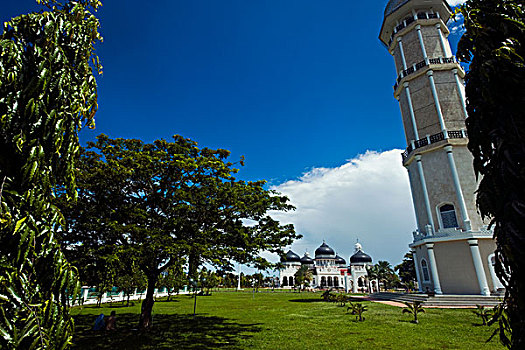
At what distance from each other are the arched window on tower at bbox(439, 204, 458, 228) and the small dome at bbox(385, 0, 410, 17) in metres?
20.7

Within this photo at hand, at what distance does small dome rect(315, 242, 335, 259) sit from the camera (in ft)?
242

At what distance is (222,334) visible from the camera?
12711 mm

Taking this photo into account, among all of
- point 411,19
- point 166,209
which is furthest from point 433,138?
point 166,209

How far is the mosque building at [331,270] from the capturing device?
61.2 metres

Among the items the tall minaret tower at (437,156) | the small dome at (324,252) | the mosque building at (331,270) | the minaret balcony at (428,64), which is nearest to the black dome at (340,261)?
the mosque building at (331,270)

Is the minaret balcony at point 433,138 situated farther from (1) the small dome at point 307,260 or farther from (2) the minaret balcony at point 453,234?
(1) the small dome at point 307,260

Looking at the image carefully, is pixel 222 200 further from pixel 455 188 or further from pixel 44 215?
pixel 455 188

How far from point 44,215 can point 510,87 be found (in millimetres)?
4181

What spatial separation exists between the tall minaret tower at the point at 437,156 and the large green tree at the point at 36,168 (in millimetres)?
24419

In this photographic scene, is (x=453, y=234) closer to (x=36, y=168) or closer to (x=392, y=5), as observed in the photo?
(x=392, y=5)

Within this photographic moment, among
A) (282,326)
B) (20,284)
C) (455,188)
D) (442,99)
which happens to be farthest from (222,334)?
(442,99)

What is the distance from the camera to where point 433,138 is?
24.7 m

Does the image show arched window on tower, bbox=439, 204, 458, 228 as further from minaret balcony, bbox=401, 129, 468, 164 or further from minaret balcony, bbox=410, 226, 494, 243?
minaret balcony, bbox=401, 129, 468, 164

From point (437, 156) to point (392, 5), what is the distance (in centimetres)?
1789
